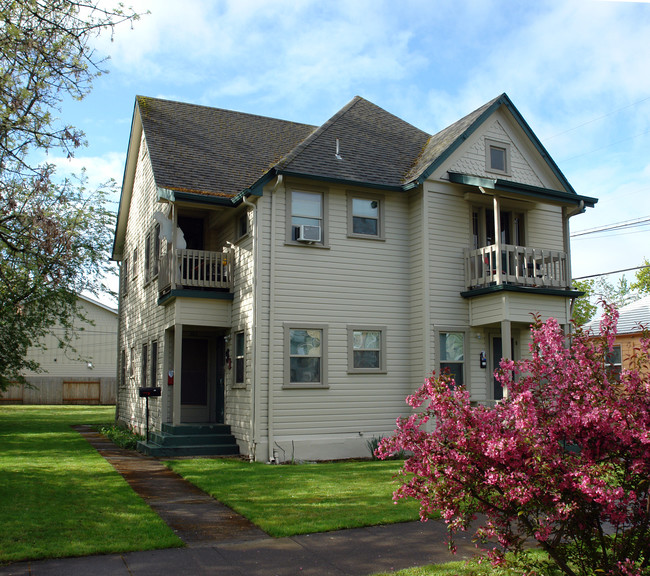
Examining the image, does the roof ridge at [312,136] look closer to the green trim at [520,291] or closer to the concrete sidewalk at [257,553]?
Answer: the green trim at [520,291]

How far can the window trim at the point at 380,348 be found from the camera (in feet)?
52.2

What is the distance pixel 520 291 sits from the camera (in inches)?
618

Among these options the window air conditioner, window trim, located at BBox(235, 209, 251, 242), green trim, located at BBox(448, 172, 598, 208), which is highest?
green trim, located at BBox(448, 172, 598, 208)

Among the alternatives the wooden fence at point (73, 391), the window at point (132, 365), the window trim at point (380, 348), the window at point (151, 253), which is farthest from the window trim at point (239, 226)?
the wooden fence at point (73, 391)

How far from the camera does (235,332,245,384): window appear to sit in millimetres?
16031

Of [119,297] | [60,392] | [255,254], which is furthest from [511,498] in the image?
[60,392]

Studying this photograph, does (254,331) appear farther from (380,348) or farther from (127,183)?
(127,183)

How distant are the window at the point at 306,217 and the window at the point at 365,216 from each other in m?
0.76

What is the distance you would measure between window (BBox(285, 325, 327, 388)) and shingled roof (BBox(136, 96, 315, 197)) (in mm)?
4041

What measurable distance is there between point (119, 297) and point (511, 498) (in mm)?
23907

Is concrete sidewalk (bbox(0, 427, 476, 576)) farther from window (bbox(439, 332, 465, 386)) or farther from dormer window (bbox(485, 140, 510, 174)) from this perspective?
dormer window (bbox(485, 140, 510, 174))

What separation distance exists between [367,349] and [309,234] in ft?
10.3

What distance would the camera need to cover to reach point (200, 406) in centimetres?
→ 1864

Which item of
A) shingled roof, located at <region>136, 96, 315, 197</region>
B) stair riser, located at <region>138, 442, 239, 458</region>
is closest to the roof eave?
shingled roof, located at <region>136, 96, 315, 197</region>
